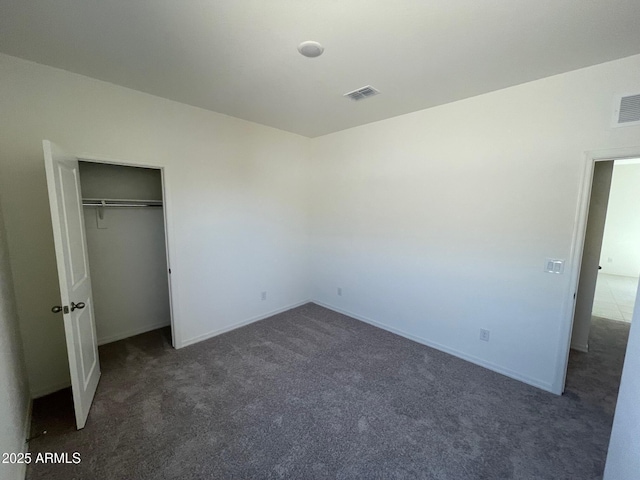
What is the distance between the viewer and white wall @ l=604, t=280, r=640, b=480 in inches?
39.1

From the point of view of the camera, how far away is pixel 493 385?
2.51 meters

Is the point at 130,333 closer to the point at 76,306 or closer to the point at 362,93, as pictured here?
the point at 76,306

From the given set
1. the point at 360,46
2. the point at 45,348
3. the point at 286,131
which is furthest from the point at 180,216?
the point at 360,46


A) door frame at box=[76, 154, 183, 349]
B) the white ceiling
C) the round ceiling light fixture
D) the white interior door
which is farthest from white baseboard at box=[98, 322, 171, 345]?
the round ceiling light fixture

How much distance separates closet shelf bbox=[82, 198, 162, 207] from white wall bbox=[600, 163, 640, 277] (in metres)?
10.5

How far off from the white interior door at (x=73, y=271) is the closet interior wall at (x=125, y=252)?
80cm

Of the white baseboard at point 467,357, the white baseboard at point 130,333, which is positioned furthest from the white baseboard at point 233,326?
the white baseboard at point 467,357

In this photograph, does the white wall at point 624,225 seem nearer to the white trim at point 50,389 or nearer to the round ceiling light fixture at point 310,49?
the round ceiling light fixture at point 310,49

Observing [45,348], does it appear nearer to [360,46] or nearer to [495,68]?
[360,46]

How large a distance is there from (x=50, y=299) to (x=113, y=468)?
159 centimetres

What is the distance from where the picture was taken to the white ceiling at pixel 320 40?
1495 millimetres

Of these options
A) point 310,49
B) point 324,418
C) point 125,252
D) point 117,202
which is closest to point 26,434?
point 125,252

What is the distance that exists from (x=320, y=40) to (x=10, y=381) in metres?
3.04

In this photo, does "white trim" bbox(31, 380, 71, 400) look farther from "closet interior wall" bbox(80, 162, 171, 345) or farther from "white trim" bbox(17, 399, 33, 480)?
"closet interior wall" bbox(80, 162, 171, 345)
